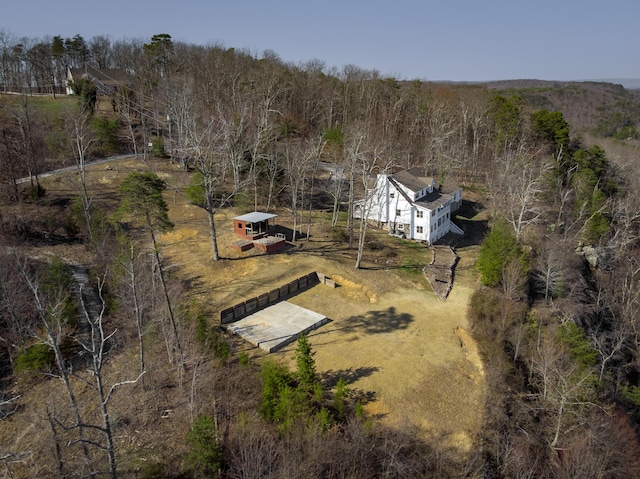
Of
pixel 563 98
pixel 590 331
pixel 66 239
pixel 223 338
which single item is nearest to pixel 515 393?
pixel 590 331

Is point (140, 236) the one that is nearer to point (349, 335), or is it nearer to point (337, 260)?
point (337, 260)

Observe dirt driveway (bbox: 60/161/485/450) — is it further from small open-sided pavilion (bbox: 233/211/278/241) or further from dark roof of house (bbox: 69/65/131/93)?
dark roof of house (bbox: 69/65/131/93)

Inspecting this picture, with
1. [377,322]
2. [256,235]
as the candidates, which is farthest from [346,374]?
[256,235]

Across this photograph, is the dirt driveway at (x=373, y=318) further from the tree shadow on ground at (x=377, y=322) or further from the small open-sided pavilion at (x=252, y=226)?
the small open-sided pavilion at (x=252, y=226)

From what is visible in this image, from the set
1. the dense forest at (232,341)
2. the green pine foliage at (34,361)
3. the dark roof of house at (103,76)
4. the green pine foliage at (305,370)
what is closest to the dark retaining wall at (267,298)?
the dense forest at (232,341)

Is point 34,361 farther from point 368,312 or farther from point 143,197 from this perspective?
point 368,312

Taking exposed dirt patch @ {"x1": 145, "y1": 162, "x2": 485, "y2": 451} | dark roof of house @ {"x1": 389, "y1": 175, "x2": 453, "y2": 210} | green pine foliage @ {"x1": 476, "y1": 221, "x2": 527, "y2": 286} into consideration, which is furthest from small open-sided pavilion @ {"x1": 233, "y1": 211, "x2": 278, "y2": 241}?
green pine foliage @ {"x1": 476, "y1": 221, "x2": 527, "y2": 286}

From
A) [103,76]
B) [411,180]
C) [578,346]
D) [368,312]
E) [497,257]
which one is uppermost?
[103,76]

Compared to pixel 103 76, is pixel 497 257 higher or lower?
lower
